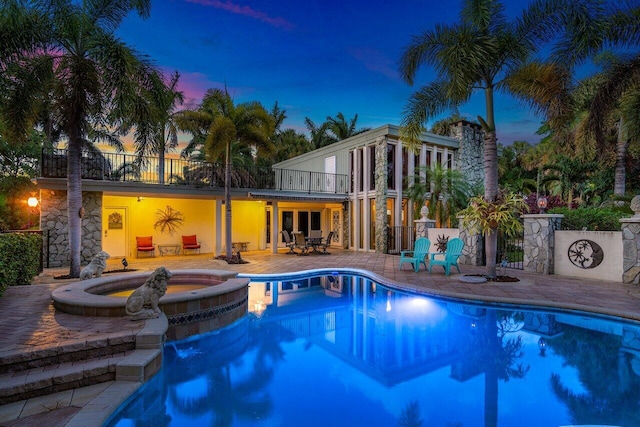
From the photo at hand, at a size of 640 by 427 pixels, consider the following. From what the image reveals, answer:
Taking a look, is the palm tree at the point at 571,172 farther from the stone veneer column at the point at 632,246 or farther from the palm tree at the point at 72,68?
the palm tree at the point at 72,68

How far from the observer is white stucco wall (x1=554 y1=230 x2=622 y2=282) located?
8.30 meters

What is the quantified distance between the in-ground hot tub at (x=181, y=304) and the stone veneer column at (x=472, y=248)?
25.9ft

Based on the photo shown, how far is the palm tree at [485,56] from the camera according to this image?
25.8 feet

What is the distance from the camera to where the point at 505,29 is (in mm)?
8391

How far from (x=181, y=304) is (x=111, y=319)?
3.10 ft

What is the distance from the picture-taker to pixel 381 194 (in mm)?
15141

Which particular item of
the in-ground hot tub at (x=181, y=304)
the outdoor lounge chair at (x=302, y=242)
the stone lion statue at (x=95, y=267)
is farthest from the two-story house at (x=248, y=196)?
the in-ground hot tub at (x=181, y=304)

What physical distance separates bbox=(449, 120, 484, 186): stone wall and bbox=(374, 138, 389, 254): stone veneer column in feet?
16.6

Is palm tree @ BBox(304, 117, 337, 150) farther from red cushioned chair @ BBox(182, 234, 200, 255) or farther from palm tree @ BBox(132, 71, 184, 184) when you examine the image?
palm tree @ BBox(132, 71, 184, 184)

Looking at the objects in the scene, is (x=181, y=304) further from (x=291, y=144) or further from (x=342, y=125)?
(x=291, y=144)

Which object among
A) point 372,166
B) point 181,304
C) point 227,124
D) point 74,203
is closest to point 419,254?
point 372,166

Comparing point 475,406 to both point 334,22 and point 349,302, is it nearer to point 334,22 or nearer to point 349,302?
point 349,302

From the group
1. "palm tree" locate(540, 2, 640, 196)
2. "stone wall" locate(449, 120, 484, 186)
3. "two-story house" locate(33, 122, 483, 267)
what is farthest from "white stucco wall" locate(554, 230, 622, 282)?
"stone wall" locate(449, 120, 484, 186)

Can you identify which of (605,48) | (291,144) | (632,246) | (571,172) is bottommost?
(632,246)
